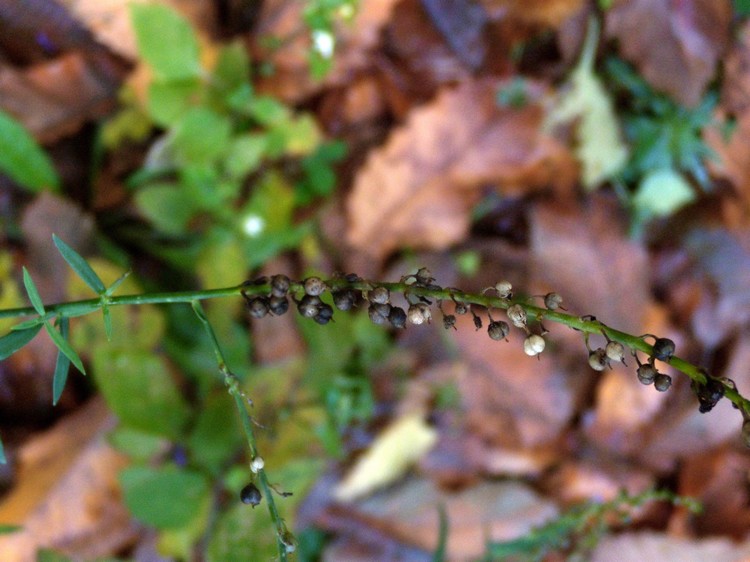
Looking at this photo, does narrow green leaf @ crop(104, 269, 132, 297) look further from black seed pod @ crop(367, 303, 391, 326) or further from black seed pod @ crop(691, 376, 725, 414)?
black seed pod @ crop(691, 376, 725, 414)

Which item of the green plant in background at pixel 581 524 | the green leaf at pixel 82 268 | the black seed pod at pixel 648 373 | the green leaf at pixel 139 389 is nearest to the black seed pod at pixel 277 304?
the green leaf at pixel 82 268

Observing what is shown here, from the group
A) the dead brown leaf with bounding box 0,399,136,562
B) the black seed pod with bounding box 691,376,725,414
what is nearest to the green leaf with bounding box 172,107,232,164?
the dead brown leaf with bounding box 0,399,136,562

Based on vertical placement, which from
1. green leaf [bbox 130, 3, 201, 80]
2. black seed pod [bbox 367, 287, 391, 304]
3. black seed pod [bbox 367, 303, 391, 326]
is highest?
green leaf [bbox 130, 3, 201, 80]

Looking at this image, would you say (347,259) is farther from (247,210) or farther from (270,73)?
(270,73)

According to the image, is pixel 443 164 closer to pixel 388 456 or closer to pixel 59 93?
pixel 388 456

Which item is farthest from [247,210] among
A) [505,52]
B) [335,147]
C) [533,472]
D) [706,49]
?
[706,49]
